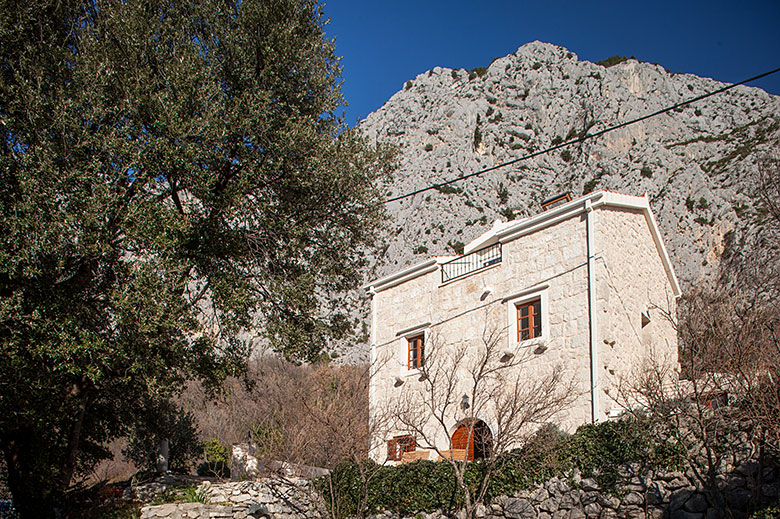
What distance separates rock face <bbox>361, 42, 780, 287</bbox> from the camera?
128 ft

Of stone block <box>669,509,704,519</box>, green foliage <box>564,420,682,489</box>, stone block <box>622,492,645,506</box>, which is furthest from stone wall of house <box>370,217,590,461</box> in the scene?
stone block <box>669,509,704,519</box>

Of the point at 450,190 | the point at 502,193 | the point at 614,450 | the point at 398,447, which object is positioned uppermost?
the point at 450,190

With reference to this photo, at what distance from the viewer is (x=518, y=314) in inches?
600

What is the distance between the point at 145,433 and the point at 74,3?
11.3 metres

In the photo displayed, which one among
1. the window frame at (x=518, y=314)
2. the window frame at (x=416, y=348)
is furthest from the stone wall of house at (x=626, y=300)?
the window frame at (x=416, y=348)

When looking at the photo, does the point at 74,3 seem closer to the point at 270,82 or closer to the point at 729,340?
the point at 270,82

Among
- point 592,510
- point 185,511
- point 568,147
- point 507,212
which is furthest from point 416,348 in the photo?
point 568,147

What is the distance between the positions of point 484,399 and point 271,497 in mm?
6405

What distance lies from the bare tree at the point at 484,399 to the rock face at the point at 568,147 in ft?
75.2

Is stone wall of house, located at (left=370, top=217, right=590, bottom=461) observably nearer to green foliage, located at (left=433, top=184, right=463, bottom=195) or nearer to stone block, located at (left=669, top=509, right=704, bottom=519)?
stone block, located at (left=669, top=509, right=704, bottom=519)

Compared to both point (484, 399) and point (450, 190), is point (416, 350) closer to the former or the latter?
point (484, 399)

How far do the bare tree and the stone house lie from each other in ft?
0.57

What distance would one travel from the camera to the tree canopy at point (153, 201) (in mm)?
9719

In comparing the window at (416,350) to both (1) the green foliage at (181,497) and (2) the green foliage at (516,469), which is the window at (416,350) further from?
(1) the green foliage at (181,497)
